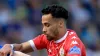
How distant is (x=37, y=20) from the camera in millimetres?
8602

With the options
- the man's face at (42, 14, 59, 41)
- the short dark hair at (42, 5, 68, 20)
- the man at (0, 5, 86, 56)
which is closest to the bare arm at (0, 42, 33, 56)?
the man at (0, 5, 86, 56)

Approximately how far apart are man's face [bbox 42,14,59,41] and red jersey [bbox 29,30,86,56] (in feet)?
0.42

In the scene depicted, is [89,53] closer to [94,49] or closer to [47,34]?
[94,49]

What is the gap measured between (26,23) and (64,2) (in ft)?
3.89

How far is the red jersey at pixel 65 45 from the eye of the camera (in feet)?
12.3

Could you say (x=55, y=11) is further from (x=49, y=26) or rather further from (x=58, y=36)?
(x=58, y=36)

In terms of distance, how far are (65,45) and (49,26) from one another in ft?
0.80

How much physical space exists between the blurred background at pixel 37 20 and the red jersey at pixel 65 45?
11.8 feet

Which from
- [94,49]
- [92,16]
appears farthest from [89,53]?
[92,16]

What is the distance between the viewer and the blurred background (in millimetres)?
8234

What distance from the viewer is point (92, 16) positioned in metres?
9.02

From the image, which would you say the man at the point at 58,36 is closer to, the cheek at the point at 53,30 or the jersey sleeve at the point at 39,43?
the cheek at the point at 53,30

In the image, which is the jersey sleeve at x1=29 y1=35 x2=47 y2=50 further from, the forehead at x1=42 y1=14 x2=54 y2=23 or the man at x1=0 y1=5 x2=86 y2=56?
the forehead at x1=42 y1=14 x2=54 y2=23

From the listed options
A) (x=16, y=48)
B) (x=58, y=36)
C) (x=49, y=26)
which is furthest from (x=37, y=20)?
(x=49, y=26)
